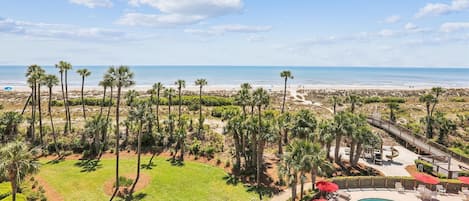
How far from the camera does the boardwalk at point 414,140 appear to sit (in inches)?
1146

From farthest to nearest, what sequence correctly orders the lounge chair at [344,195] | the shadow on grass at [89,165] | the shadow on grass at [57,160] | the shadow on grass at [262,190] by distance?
the shadow on grass at [57,160]
the shadow on grass at [89,165]
the shadow on grass at [262,190]
the lounge chair at [344,195]

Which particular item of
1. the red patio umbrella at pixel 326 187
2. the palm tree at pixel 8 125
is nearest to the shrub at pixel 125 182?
the red patio umbrella at pixel 326 187

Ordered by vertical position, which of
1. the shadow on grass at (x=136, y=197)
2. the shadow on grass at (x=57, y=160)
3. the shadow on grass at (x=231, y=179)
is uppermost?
the shadow on grass at (x=57, y=160)

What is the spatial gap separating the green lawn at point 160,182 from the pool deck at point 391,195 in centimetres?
818

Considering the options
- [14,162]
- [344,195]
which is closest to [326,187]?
[344,195]

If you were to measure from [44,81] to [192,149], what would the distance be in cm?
1729

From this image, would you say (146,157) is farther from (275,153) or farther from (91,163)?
(275,153)

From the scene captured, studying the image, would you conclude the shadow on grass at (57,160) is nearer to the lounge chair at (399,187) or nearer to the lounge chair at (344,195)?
the lounge chair at (344,195)

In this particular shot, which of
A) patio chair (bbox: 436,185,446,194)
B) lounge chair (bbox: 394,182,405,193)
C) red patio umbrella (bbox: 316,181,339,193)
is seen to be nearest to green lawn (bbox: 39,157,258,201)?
red patio umbrella (bbox: 316,181,339,193)

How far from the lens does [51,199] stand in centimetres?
2142

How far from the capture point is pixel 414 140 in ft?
112

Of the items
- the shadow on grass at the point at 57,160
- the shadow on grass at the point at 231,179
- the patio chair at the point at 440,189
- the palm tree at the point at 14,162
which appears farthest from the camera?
the shadow on grass at the point at 57,160

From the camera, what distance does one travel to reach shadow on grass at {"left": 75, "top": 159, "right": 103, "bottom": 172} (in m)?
26.9

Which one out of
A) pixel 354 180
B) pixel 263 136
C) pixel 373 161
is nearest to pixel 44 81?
pixel 263 136
